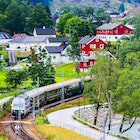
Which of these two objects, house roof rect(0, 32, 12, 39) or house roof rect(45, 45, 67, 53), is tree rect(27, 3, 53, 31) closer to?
house roof rect(0, 32, 12, 39)

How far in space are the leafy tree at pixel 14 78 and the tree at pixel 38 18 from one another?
4060 cm

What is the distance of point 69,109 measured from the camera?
4166cm

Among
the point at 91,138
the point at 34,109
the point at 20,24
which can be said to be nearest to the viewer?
the point at 91,138

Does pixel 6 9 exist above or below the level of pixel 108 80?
above

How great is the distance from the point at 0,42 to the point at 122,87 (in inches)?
1984

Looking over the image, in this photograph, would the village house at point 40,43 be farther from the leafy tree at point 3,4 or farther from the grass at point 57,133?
the grass at point 57,133

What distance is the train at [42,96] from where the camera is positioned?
36.8 m

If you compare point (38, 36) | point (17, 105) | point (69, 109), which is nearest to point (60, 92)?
point (69, 109)

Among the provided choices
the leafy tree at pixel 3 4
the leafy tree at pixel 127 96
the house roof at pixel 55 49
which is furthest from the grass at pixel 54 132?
the leafy tree at pixel 3 4

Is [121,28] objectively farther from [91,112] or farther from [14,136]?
[14,136]

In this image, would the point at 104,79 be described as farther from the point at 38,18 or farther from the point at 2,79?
the point at 38,18

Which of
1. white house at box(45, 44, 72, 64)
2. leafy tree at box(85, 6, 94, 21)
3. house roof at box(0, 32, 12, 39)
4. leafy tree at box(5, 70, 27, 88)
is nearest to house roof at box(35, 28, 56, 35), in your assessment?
house roof at box(0, 32, 12, 39)

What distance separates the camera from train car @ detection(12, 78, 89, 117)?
37.0 m

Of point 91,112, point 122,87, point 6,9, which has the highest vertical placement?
point 6,9
